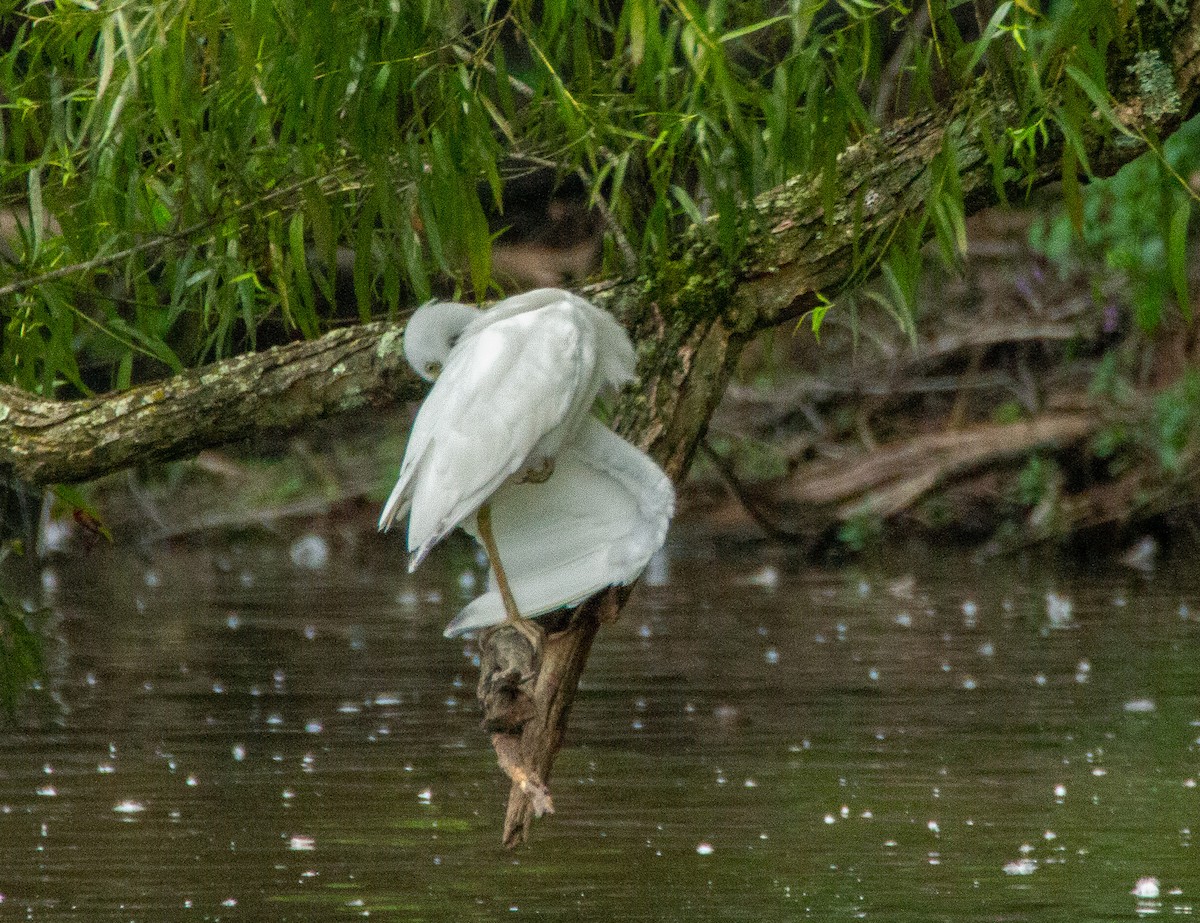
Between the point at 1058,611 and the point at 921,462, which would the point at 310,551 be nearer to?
the point at 921,462

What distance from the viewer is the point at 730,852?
4598 mm

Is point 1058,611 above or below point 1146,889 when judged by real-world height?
above

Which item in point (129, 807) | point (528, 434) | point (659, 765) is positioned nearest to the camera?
point (528, 434)

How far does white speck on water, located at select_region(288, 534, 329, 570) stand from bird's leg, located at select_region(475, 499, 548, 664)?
7.87 m

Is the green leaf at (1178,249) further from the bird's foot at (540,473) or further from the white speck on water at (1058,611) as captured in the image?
the white speck on water at (1058,611)

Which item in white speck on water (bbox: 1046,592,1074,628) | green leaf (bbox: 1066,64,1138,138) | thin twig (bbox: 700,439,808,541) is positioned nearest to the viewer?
green leaf (bbox: 1066,64,1138,138)

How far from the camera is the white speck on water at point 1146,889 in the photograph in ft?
13.6

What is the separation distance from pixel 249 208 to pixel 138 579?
24.2ft

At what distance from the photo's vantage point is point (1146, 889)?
418 centimetres

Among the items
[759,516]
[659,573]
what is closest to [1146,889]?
[659,573]

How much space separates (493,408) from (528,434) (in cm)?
6

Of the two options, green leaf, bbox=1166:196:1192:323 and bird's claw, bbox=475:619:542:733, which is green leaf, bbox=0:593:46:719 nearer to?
bird's claw, bbox=475:619:542:733

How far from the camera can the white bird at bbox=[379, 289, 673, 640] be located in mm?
2816

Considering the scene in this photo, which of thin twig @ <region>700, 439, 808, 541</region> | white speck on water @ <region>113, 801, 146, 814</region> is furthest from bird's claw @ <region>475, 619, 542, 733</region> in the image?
thin twig @ <region>700, 439, 808, 541</region>
